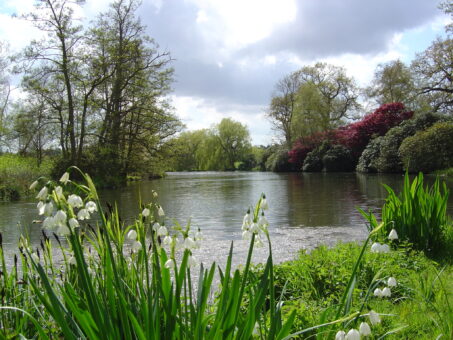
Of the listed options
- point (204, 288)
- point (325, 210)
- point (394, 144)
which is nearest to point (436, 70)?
point (394, 144)

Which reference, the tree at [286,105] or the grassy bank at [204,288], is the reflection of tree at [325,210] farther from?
the tree at [286,105]

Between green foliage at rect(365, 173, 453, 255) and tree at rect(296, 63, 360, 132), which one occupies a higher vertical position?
tree at rect(296, 63, 360, 132)

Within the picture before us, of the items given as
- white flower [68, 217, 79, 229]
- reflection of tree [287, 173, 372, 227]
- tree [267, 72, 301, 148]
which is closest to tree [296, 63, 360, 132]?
tree [267, 72, 301, 148]

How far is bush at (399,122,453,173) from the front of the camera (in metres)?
25.9

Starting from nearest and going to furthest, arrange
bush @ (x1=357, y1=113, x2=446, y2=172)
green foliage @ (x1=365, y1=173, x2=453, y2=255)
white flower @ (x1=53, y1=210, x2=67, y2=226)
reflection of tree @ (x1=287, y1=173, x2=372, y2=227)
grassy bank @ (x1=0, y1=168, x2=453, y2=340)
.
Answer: white flower @ (x1=53, y1=210, x2=67, y2=226) < grassy bank @ (x1=0, y1=168, x2=453, y2=340) < green foliage @ (x1=365, y1=173, x2=453, y2=255) < reflection of tree @ (x1=287, y1=173, x2=372, y2=227) < bush @ (x1=357, y1=113, x2=446, y2=172)

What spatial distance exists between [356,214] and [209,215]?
4521 mm

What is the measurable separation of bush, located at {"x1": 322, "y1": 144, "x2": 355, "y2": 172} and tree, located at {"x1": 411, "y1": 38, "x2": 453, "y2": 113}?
398 inches

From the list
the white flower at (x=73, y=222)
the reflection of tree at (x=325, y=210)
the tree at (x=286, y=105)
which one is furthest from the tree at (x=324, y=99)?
the white flower at (x=73, y=222)

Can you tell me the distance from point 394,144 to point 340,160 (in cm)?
883

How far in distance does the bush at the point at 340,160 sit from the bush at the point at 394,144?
547cm

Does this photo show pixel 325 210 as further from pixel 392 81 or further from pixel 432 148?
pixel 392 81

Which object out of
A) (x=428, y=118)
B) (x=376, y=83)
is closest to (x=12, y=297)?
(x=428, y=118)

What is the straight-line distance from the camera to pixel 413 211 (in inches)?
209

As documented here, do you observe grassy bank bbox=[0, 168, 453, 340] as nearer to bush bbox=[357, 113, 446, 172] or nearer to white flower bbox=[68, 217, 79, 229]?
white flower bbox=[68, 217, 79, 229]
